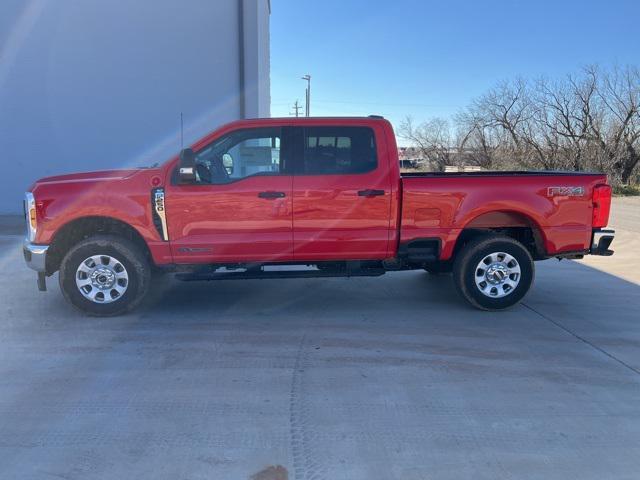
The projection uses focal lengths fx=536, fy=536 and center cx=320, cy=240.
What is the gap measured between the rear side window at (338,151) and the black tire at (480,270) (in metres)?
1.40

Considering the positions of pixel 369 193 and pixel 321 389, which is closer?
pixel 321 389

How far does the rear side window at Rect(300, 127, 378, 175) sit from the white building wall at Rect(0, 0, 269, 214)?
821cm

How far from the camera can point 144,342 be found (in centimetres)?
483

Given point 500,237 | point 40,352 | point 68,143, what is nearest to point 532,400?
point 500,237

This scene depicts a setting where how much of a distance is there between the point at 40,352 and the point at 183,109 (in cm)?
980

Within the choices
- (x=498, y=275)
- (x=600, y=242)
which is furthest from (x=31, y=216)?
(x=600, y=242)

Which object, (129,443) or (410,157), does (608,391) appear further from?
(410,157)

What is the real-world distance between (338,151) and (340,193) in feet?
1.55

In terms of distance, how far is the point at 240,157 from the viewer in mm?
5492

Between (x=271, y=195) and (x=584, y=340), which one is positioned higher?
(x=271, y=195)

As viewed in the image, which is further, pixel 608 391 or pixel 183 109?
pixel 183 109

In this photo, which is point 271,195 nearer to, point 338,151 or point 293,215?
point 293,215

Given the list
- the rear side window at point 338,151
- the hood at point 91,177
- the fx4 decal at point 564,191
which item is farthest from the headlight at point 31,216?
the fx4 decal at point 564,191

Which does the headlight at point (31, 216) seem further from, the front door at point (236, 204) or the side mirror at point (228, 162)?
the side mirror at point (228, 162)
